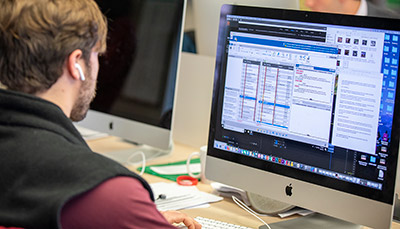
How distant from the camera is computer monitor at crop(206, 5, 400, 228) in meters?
1.33

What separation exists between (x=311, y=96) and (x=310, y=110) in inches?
1.4

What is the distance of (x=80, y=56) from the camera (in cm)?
123

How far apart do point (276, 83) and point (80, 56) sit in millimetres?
539

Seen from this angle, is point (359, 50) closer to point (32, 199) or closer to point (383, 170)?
point (383, 170)

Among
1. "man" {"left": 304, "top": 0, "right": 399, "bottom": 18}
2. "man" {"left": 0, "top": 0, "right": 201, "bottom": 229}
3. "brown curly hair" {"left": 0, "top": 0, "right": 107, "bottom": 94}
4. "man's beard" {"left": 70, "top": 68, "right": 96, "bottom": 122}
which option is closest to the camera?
"man" {"left": 0, "top": 0, "right": 201, "bottom": 229}

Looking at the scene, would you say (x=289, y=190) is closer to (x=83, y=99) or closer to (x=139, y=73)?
(x=83, y=99)

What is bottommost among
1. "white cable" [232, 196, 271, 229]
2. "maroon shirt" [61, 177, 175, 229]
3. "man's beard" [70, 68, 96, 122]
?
"white cable" [232, 196, 271, 229]

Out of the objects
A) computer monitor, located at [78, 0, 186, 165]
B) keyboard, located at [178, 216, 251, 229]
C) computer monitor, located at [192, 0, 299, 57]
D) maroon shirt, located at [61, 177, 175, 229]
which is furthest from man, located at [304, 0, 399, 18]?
maroon shirt, located at [61, 177, 175, 229]

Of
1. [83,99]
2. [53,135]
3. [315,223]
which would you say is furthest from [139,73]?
[53,135]

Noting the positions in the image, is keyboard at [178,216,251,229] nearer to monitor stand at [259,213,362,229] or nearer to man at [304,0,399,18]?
monitor stand at [259,213,362,229]

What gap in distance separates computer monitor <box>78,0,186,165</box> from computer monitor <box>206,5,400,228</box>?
0.37 metres

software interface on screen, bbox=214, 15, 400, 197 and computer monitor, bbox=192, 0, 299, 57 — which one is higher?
computer monitor, bbox=192, 0, 299, 57

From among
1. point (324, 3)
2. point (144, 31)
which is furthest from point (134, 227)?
point (324, 3)

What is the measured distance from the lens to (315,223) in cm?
153
